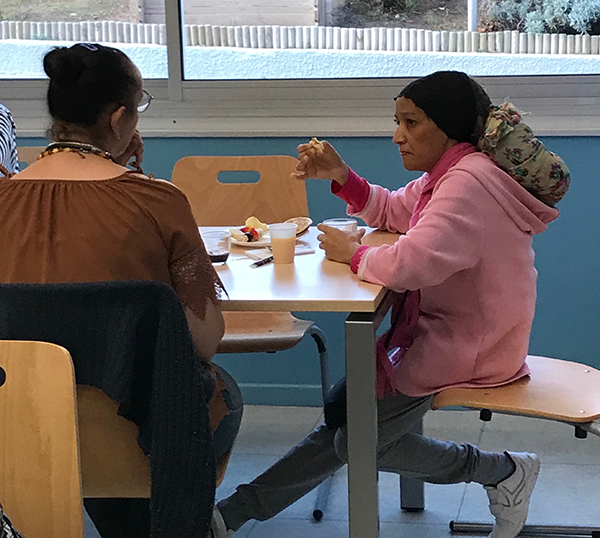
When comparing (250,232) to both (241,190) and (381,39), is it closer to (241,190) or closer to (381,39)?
(241,190)

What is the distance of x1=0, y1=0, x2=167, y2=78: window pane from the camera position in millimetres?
2875

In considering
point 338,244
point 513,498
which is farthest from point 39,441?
point 513,498

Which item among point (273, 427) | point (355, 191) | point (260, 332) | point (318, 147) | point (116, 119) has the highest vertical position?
point (116, 119)

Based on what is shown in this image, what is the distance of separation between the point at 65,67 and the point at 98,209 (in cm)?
26

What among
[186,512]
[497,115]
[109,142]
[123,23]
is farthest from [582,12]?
[186,512]

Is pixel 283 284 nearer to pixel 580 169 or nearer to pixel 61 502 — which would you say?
pixel 61 502

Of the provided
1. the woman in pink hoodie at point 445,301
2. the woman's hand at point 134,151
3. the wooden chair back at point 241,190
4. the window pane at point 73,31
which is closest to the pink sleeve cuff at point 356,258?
the woman in pink hoodie at point 445,301

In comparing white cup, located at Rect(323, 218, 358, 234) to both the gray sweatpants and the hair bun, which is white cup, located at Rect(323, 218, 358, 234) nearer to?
the gray sweatpants

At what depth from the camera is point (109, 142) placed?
1468 millimetres

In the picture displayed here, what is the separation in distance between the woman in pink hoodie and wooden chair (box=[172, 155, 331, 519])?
18.8 inches

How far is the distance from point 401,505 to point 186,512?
101 cm

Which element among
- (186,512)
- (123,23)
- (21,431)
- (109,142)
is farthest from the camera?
(123,23)

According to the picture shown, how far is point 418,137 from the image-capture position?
1.77m

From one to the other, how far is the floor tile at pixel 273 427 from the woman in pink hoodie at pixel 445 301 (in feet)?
2.32
